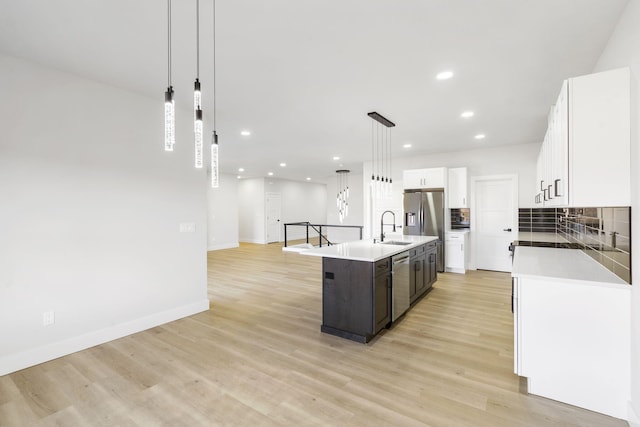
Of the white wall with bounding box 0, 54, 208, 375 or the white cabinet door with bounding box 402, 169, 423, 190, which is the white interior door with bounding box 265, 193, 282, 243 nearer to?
the white cabinet door with bounding box 402, 169, 423, 190

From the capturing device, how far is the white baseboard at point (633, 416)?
1763 mm

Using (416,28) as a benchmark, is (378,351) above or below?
below

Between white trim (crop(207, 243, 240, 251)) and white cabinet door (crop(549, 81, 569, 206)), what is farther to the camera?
white trim (crop(207, 243, 240, 251))

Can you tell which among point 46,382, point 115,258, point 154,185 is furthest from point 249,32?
point 46,382

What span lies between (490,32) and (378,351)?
2828mm

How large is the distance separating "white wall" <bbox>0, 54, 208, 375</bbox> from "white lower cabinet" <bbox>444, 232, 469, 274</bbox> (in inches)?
196

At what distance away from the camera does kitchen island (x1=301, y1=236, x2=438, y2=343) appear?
121 inches

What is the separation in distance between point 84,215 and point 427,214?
18.7ft

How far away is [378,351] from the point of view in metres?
2.92

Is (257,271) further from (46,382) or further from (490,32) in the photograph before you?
(490,32)

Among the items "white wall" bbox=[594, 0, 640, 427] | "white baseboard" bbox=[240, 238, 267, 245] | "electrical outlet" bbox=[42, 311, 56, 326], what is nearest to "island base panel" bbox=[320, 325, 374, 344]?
"white wall" bbox=[594, 0, 640, 427]

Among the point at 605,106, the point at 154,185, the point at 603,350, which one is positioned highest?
the point at 605,106

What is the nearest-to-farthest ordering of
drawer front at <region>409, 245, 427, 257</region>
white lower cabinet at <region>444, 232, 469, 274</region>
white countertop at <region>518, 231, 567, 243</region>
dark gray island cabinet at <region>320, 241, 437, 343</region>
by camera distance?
dark gray island cabinet at <region>320, 241, 437, 343</region> < drawer front at <region>409, 245, 427, 257</region> < white countertop at <region>518, 231, 567, 243</region> < white lower cabinet at <region>444, 232, 469, 274</region>

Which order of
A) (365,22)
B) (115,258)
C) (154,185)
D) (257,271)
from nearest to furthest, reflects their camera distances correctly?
(365,22) → (115,258) → (154,185) → (257,271)
